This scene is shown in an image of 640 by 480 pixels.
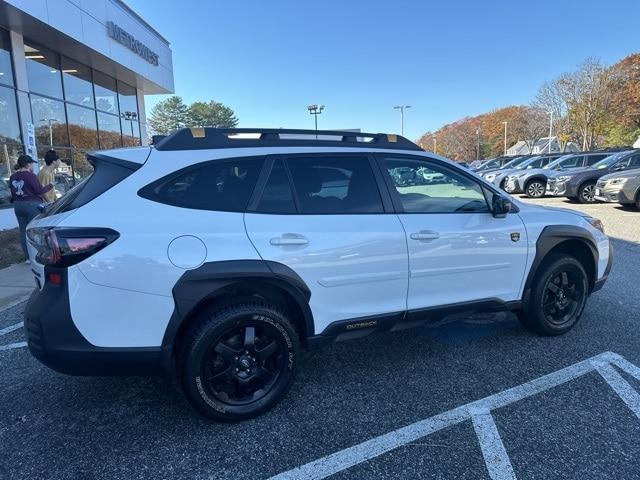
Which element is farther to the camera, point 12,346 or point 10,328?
point 10,328

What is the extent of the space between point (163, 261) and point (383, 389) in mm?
1768

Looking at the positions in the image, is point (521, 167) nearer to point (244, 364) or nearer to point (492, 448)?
point (492, 448)

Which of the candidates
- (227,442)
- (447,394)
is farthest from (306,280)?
(447,394)

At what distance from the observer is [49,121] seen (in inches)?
495

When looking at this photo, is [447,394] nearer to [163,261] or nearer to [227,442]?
[227,442]

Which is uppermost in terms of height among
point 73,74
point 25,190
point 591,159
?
point 73,74

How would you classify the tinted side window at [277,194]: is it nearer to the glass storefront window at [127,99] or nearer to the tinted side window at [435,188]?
the tinted side window at [435,188]

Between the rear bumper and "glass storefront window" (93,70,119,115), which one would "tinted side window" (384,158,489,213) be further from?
"glass storefront window" (93,70,119,115)

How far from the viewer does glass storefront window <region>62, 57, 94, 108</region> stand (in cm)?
1336

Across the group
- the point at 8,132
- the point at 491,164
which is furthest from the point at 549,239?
the point at 491,164

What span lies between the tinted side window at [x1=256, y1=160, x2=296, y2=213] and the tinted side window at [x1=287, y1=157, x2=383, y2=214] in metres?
0.06

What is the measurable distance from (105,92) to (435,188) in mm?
16107

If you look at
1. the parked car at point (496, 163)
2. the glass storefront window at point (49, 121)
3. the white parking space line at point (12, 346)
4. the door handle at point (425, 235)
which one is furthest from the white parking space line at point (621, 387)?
the parked car at point (496, 163)

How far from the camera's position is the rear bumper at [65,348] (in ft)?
7.55
